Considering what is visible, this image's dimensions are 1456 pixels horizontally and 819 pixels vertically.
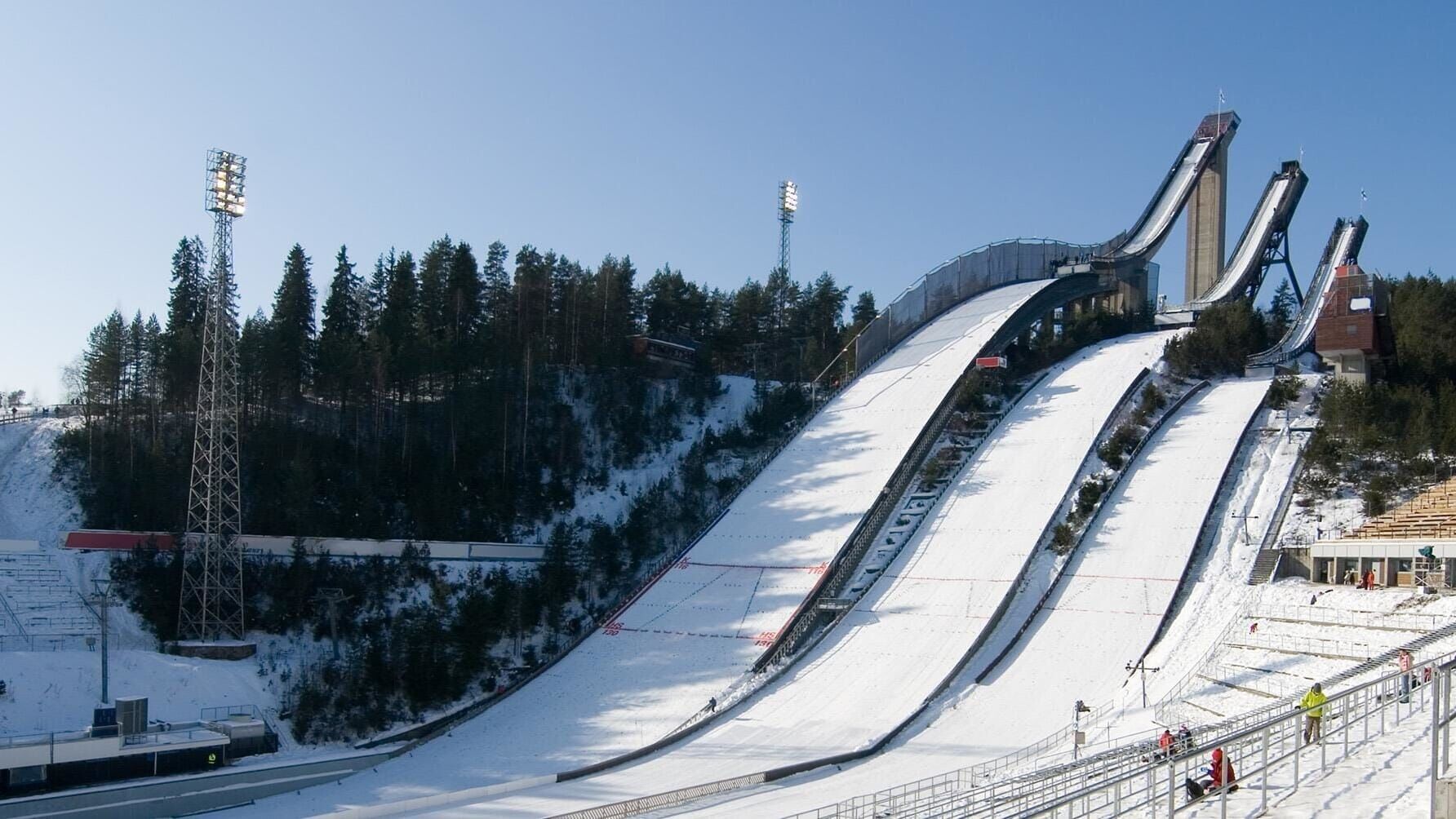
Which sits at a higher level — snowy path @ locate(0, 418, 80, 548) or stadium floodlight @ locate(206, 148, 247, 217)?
stadium floodlight @ locate(206, 148, 247, 217)

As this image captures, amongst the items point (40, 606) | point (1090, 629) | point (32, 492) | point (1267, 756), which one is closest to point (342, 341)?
point (32, 492)

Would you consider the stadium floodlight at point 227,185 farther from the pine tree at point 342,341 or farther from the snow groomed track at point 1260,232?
the snow groomed track at point 1260,232

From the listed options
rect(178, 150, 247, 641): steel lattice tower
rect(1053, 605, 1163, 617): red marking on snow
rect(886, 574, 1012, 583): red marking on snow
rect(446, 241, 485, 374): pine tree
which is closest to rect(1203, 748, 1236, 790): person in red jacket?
rect(1053, 605, 1163, 617): red marking on snow

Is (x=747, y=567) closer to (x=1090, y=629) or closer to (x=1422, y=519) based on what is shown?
(x=1090, y=629)

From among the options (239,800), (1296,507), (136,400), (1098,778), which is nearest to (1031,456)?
(1296,507)

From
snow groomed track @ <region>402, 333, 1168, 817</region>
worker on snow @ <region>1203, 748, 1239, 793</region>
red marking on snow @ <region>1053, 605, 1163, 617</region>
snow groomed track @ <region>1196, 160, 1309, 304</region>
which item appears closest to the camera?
worker on snow @ <region>1203, 748, 1239, 793</region>

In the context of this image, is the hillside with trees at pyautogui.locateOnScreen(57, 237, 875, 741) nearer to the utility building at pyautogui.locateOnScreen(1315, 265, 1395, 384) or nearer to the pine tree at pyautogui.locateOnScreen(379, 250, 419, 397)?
the pine tree at pyautogui.locateOnScreen(379, 250, 419, 397)
